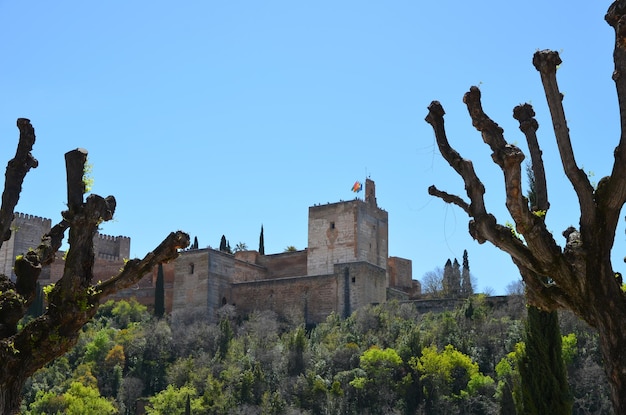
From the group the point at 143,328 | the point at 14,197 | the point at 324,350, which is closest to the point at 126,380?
the point at 143,328

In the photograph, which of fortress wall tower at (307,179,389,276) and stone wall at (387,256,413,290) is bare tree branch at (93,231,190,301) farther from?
stone wall at (387,256,413,290)

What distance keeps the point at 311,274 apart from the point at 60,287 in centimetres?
4779

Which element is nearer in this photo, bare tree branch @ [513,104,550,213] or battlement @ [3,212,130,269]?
bare tree branch @ [513,104,550,213]

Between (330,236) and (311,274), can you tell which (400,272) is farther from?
(311,274)

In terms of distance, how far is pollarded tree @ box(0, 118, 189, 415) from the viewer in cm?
979

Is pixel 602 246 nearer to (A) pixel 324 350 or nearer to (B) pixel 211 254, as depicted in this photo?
(A) pixel 324 350

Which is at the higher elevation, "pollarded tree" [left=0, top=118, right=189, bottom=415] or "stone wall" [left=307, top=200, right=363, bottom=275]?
"stone wall" [left=307, top=200, right=363, bottom=275]

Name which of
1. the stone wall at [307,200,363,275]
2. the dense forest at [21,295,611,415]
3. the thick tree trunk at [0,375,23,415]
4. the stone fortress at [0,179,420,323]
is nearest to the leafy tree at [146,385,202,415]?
the dense forest at [21,295,611,415]

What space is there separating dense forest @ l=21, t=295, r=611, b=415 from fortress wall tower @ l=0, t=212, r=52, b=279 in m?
15.0

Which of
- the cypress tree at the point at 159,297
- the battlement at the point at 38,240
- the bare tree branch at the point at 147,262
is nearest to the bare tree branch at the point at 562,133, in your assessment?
the bare tree branch at the point at 147,262

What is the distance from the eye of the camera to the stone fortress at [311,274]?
174ft

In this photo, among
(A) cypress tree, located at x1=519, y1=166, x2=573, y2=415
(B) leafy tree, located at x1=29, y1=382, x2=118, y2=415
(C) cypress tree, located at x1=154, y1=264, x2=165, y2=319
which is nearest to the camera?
(A) cypress tree, located at x1=519, y1=166, x2=573, y2=415

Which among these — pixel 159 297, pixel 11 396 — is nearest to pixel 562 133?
pixel 11 396

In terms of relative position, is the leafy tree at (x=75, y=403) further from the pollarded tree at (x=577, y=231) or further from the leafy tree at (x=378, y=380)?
the pollarded tree at (x=577, y=231)
